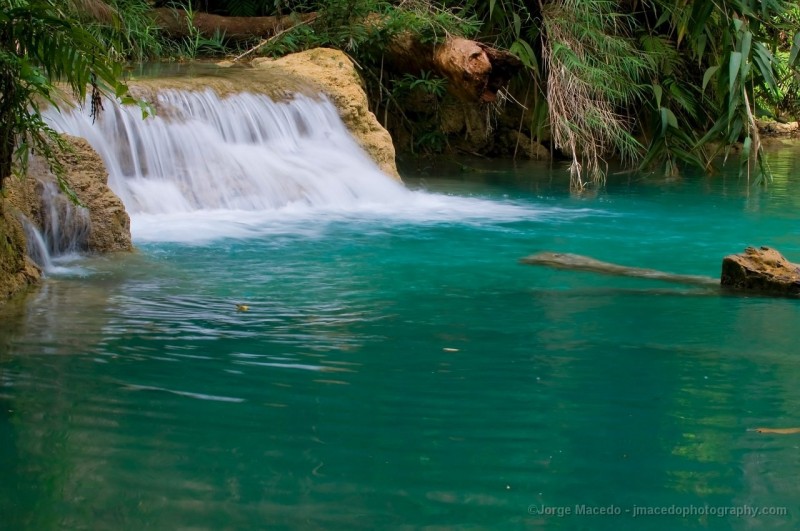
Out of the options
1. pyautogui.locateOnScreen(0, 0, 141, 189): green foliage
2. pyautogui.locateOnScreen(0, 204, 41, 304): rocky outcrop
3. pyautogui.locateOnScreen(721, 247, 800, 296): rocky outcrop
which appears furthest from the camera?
pyautogui.locateOnScreen(721, 247, 800, 296): rocky outcrop

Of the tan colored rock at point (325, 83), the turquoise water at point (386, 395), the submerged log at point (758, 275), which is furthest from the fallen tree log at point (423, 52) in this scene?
the submerged log at point (758, 275)

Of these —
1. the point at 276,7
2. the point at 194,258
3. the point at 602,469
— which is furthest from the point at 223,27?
the point at 602,469

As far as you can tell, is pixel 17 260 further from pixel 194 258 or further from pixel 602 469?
pixel 602 469

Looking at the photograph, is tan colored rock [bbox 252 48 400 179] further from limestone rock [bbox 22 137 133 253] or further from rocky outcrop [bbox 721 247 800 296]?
rocky outcrop [bbox 721 247 800 296]

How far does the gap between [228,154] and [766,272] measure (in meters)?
5.12

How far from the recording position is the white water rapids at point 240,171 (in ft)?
28.7

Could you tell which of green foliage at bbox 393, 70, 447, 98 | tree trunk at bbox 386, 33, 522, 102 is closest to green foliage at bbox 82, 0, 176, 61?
green foliage at bbox 393, 70, 447, 98

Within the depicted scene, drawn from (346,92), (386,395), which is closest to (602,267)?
(386,395)

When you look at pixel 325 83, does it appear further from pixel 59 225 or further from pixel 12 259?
pixel 12 259

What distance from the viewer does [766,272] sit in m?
6.24

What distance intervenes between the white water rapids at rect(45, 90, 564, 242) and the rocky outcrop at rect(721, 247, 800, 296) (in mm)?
3359

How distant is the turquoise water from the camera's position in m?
3.21

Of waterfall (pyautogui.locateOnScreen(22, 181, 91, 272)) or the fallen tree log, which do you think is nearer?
waterfall (pyautogui.locateOnScreen(22, 181, 91, 272))

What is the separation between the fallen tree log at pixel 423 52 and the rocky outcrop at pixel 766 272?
5.47 meters
